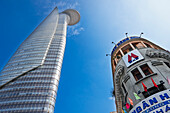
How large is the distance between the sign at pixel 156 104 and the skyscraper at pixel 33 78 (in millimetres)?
36656

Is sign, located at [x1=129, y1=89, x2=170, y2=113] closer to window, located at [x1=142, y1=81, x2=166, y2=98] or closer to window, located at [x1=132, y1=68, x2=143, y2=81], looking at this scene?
window, located at [x1=142, y1=81, x2=166, y2=98]

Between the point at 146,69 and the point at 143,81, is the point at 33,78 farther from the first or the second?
the point at 143,81

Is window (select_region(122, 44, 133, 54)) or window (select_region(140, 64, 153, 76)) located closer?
window (select_region(140, 64, 153, 76))

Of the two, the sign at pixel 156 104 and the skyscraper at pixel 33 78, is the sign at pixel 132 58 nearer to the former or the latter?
the sign at pixel 156 104

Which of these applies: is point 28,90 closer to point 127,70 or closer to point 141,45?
point 127,70

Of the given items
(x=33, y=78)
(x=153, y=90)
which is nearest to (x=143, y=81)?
(x=153, y=90)

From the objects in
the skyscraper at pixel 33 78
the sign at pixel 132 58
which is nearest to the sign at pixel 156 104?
the sign at pixel 132 58

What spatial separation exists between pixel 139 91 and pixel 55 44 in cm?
6479

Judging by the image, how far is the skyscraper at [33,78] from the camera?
47969 millimetres

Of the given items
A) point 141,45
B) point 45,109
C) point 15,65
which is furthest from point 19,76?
point 141,45

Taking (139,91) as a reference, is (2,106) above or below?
above

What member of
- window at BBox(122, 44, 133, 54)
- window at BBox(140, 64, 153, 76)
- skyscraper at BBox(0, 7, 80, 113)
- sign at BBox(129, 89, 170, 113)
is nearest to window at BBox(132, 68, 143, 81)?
window at BBox(140, 64, 153, 76)

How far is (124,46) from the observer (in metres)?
35.8

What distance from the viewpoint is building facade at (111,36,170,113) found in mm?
19828
